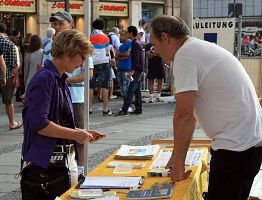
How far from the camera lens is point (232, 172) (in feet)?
10.9

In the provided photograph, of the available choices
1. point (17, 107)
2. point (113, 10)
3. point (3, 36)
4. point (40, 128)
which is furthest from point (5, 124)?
point (113, 10)

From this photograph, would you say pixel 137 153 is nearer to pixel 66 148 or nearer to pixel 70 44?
pixel 66 148

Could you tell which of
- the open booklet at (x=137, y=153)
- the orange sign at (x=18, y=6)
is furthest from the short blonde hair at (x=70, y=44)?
the orange sign at (x=18, y=6)

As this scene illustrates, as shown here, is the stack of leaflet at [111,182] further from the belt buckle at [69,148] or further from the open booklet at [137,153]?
the open booklet at [137,153]

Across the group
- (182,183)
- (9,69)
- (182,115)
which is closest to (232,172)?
(182,183)

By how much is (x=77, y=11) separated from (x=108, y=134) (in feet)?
54.1

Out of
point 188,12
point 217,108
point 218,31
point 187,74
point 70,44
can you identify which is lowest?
point 217,108

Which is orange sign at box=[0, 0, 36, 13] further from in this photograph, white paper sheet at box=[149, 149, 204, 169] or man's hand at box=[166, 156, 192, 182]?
man's hand at box=[166, 156, 192, 182]

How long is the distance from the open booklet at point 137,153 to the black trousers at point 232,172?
36.0 inches

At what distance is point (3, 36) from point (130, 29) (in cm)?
305

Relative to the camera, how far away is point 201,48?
3.29 metres

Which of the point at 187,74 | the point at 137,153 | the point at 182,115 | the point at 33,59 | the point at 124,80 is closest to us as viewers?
the point at 187,74

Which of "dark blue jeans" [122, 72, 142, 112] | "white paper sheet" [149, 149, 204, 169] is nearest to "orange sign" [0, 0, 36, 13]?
"dark blue jeans" [122, 72, 142, 112]

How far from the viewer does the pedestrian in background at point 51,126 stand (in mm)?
3395
